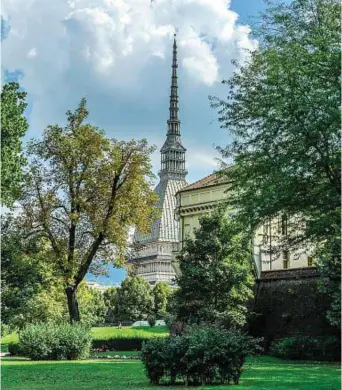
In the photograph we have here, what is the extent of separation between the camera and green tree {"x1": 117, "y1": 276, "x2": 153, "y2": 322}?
92.9m

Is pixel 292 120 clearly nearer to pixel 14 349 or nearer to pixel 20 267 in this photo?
pixel 20 267

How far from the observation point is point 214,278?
3709cm

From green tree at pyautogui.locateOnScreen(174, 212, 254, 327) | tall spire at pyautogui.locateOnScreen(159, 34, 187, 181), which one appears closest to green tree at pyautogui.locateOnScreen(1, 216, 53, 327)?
green tree at pyautogui.locateOnScreen(174, 212, 254, 327)

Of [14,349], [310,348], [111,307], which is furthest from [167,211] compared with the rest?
[310,348]

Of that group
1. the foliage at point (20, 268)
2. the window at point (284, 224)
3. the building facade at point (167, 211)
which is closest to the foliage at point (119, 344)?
the foliage at point (20, 268)

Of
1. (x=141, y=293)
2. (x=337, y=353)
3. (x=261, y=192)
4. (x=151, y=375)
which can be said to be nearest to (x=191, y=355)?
(x=151, y=375)

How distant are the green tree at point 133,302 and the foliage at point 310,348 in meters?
58.3

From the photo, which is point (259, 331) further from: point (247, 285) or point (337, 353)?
point (337, 353)

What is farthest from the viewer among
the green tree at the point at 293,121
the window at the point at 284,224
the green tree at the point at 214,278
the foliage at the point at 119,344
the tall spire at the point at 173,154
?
the tall spire at the point at 173,154

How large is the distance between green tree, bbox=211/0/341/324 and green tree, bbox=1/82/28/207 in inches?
302

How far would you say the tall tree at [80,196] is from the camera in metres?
35.0

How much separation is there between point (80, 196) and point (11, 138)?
442 inches

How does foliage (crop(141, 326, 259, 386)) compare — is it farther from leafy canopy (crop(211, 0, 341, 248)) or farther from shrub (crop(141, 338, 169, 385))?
leafy canopy (crop(211, 0, 341, 248))

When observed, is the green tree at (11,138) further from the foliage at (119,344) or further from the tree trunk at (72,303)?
the foliage at (119,344)
